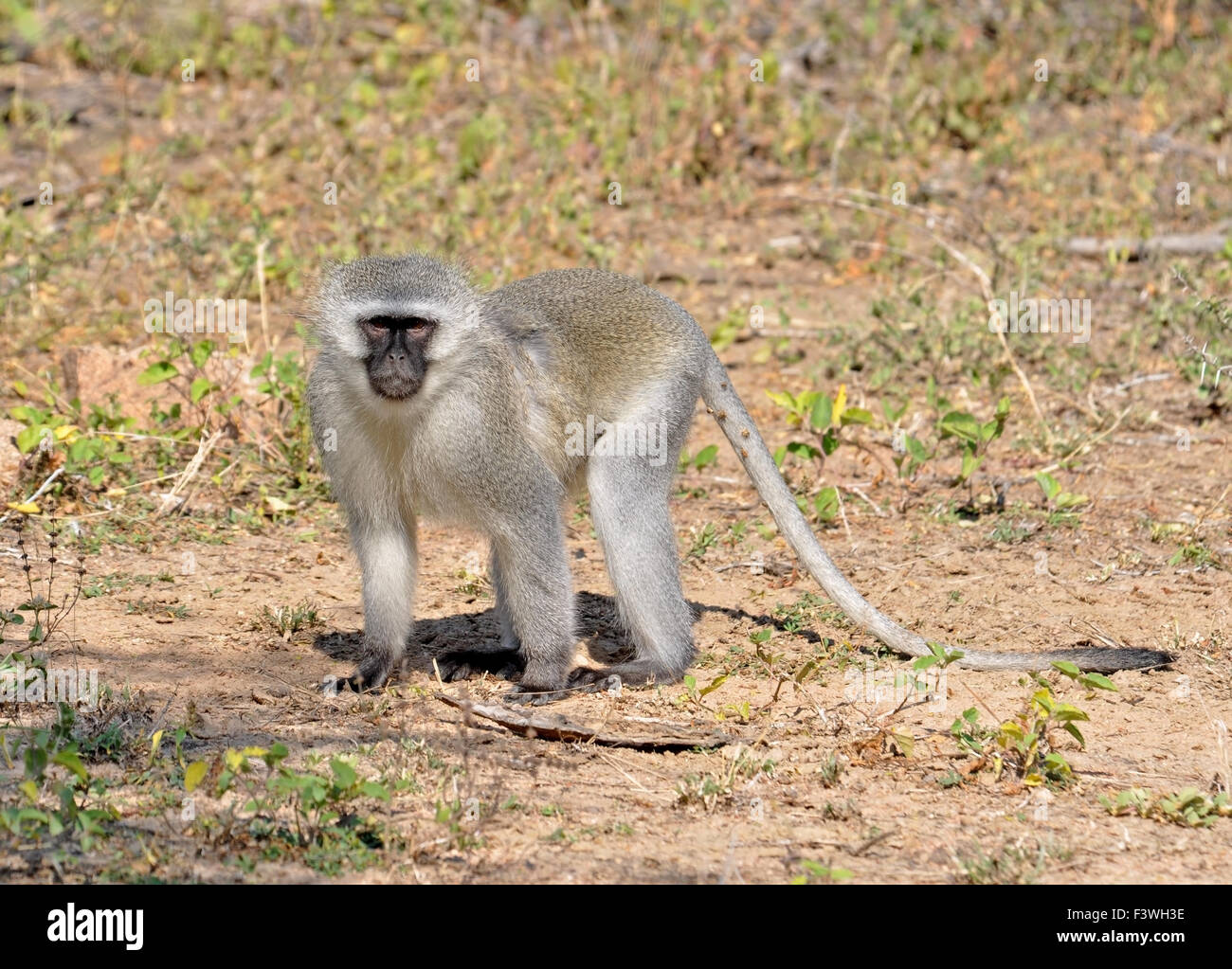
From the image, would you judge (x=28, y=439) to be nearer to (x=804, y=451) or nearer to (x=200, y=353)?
(x=200, y=353)

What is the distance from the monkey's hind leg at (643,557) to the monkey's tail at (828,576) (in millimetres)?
527

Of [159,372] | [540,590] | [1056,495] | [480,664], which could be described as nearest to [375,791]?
[540,590]

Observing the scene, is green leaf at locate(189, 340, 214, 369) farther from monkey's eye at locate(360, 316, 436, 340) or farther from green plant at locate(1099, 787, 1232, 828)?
green plant at locate(1099, 787, 1232, 828)

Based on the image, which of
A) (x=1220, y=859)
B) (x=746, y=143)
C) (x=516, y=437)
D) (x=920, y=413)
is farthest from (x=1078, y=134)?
(x=1220, y=859)

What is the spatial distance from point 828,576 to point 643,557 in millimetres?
820

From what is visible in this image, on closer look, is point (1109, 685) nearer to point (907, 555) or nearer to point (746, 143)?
point (907, 555)

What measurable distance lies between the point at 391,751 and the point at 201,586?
217 cm

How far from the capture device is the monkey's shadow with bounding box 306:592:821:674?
6.12 meters

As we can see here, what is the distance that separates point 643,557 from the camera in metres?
5.69

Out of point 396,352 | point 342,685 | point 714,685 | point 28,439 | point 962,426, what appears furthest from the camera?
point 962,426

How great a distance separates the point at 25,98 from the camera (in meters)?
12.1

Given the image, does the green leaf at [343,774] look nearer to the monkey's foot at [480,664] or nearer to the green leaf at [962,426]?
the monkey's foot at [480,664]

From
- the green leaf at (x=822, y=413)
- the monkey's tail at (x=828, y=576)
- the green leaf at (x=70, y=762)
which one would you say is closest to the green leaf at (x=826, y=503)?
the green leaf at (x=822, y=413)

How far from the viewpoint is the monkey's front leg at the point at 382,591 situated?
568cm
